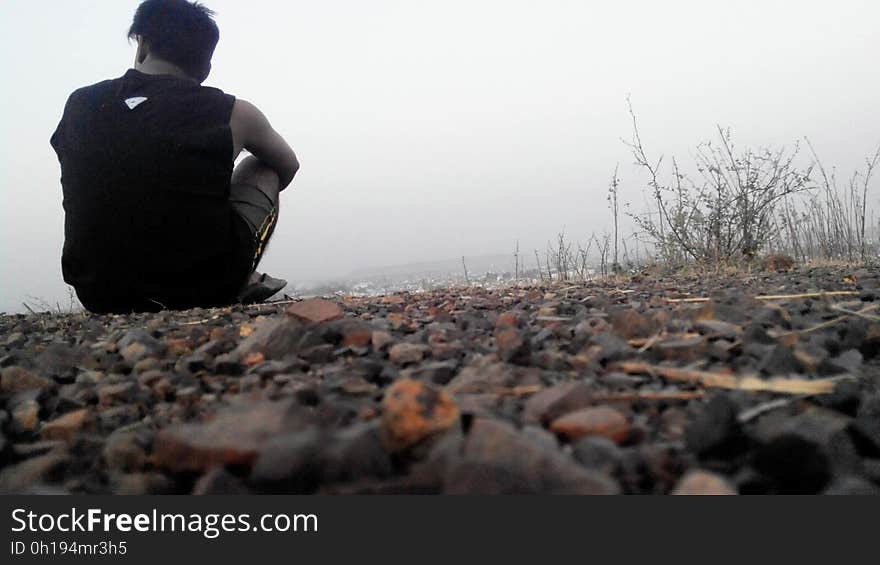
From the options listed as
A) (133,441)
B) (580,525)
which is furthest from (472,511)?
(133,441)

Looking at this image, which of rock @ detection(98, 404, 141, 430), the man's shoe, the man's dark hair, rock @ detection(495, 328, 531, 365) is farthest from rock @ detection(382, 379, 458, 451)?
the man's dark hair

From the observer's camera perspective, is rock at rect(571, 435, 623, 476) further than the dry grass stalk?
No

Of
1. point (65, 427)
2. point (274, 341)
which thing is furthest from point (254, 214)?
point (65, 427)

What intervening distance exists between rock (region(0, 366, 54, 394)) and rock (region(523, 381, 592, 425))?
0.83 metres

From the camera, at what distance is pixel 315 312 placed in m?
1.15

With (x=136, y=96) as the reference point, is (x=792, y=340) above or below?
below

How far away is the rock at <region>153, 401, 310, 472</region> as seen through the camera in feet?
1.69

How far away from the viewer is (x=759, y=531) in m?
0.45

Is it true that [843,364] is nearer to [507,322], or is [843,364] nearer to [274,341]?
[507,322]

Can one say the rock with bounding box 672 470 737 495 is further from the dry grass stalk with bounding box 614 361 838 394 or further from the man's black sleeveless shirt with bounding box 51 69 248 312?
the man's black sleeveless shirt with bounding box 51 69 248 312

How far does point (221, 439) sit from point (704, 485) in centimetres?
46

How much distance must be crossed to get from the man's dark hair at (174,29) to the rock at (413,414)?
2.55 m

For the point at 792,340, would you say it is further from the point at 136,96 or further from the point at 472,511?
the point at 136,96

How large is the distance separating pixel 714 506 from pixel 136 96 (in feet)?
8.24
